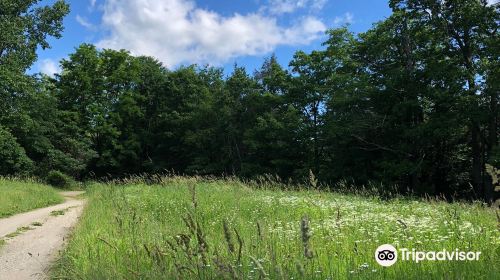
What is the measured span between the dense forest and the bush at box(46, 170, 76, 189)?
1.76 metres

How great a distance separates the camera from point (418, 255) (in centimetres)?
436

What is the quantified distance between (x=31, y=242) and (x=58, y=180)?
28.4m

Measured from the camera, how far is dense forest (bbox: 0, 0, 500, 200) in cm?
2538

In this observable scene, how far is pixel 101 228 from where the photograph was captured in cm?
776

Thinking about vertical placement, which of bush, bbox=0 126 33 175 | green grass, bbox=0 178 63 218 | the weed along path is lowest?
the weed along path

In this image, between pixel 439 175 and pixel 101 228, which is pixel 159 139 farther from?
pixel 101 228

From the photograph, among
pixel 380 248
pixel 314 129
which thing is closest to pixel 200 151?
pixel 314 129

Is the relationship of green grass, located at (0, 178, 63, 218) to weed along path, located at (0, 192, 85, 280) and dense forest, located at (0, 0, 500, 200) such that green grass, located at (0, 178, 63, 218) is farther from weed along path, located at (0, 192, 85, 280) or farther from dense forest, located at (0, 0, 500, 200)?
dense forest, located at (0, 0, 500, 200)

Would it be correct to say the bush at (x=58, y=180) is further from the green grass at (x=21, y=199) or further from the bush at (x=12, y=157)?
the green grass at (x=21, y=199)

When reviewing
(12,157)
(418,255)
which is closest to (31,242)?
(418,255)

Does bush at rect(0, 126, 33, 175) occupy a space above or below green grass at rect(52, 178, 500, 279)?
above

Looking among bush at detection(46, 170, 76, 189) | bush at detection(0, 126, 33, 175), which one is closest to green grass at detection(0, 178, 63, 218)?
bush at detection(0, 126, 33, 175)

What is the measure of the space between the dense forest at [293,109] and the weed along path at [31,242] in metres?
14.6

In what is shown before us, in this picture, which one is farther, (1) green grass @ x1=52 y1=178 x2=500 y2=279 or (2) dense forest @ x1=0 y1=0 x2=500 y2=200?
(2) dense forest @ x1=0 y1=0 x2=500 y2=200
